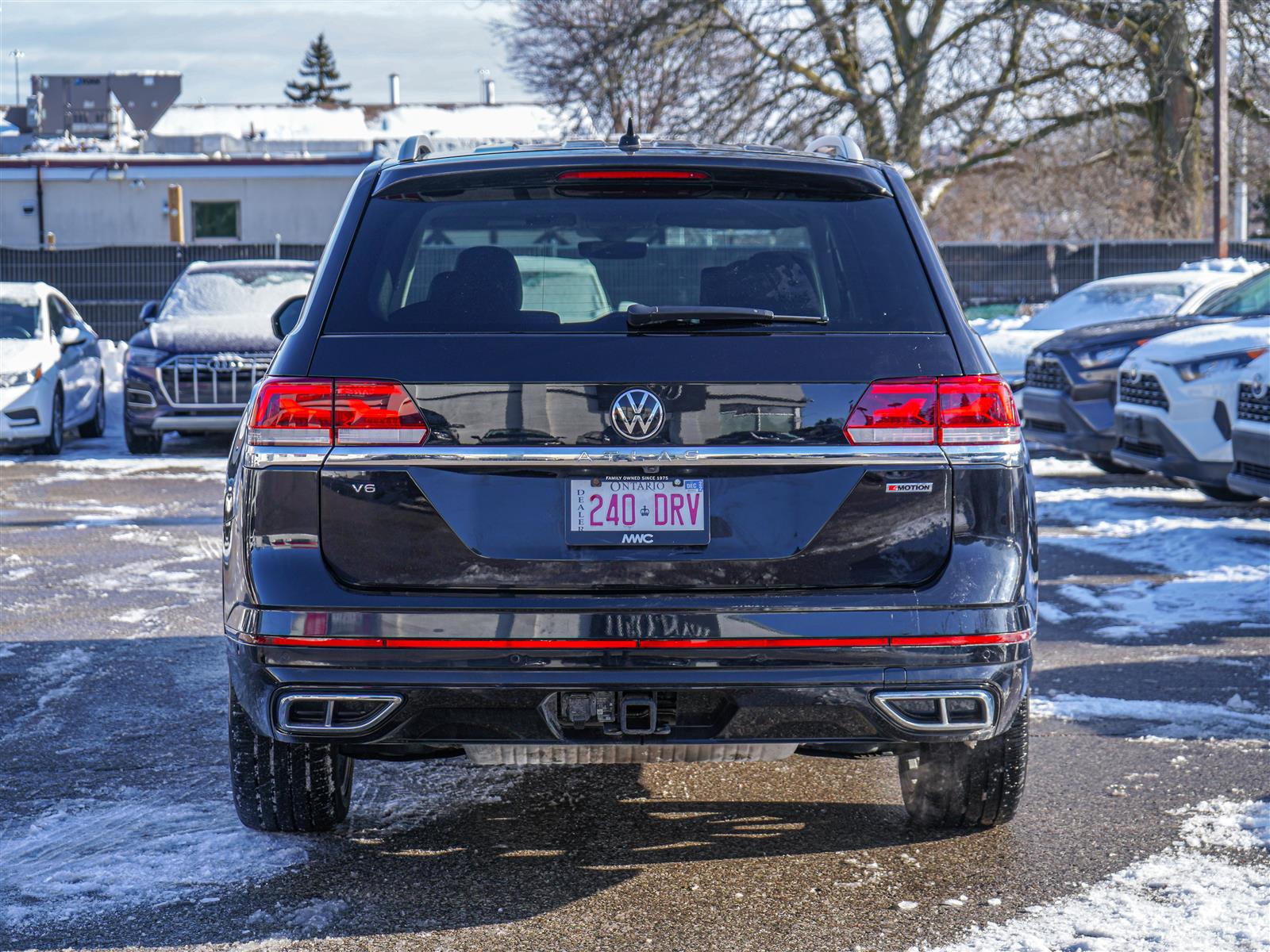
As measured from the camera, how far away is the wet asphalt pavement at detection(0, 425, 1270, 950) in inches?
142

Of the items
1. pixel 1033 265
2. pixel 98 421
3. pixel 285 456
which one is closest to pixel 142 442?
pixel 98 421

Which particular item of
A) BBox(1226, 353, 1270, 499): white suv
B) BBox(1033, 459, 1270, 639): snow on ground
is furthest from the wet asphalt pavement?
BBox(1226, 353, 1270, 499): white suv

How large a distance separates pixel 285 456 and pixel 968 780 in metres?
1.92

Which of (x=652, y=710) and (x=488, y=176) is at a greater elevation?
(x=488, y=176)

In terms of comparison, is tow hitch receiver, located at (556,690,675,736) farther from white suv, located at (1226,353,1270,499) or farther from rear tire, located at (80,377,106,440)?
rear tire, located at (80,377,106,440)

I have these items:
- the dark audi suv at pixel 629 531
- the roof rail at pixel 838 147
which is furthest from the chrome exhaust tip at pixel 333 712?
the roof rail at pixel 838 147

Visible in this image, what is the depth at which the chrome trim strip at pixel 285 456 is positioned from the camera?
3.50m

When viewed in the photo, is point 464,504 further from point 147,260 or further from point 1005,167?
point 1005,167

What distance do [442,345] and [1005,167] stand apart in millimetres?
29949

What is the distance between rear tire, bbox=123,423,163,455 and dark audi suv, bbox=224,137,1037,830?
11.0 metres

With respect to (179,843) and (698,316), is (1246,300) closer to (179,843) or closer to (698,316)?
(698,316)

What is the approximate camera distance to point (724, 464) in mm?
3459

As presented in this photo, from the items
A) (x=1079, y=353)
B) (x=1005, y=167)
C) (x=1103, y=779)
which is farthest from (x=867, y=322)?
(x=1005, y=167)

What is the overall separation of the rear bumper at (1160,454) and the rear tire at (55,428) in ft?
29.4
